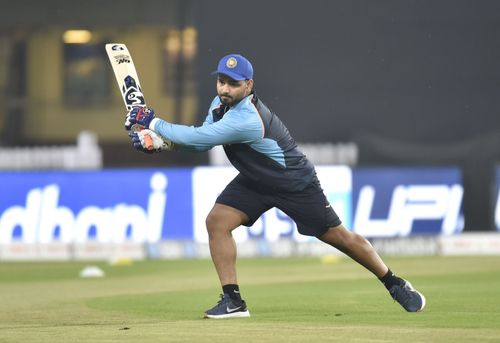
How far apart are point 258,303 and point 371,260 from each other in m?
1.40

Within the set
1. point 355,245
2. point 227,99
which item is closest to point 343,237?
point 355,245

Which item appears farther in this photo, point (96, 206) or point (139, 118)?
point (96, 206)

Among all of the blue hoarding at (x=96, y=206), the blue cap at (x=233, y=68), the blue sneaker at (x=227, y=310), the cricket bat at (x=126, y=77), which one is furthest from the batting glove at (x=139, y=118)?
the blue hoarding at (x=96, y=206)

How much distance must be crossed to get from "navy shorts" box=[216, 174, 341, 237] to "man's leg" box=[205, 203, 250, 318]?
10 cm

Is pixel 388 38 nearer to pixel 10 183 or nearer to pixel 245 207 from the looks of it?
pixel 10 183

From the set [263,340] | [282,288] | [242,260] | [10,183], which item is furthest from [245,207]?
[10,183]

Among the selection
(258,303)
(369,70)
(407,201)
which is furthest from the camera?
(369,70)

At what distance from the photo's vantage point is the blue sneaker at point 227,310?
31.7ft

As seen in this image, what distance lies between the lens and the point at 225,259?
9.75m

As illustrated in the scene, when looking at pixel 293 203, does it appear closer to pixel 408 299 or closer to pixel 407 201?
pixel 408 299

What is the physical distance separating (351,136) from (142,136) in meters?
A: 9.61

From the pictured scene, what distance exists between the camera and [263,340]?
324 inches

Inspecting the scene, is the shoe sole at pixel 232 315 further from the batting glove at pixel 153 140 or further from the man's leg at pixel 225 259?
the batting glove at pixel 153 140

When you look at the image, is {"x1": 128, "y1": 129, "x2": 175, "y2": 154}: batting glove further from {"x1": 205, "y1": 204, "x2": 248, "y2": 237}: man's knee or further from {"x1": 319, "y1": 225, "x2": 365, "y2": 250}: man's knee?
{"x1": 319, "y1": 225, "x2": 365, "y2": 250}: man's knee
